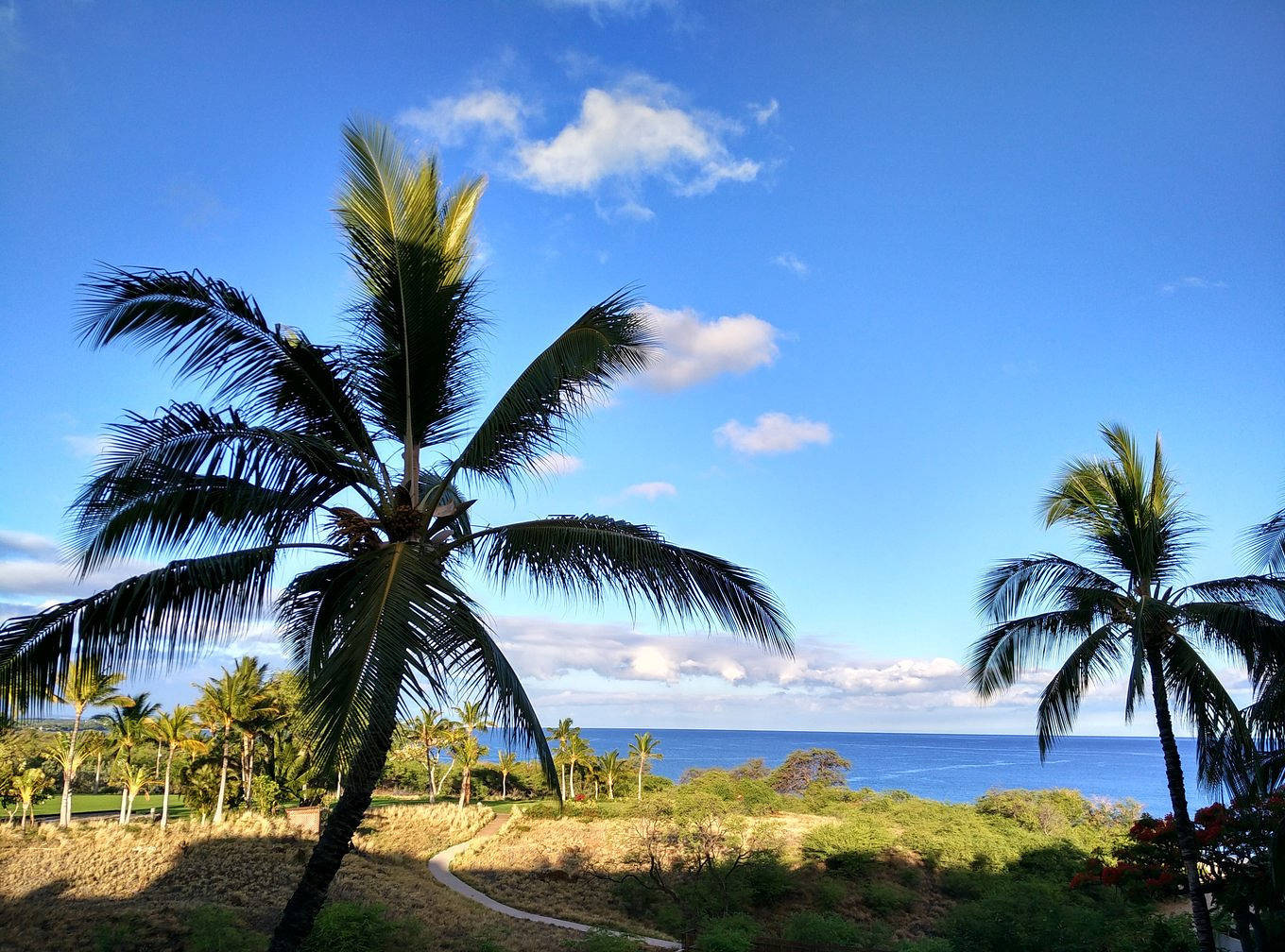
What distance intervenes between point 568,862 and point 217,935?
18857mm

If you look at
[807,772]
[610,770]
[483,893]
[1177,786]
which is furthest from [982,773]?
[1177,786]

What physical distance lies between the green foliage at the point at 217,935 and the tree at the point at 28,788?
67.6 ft

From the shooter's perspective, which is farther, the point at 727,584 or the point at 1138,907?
the point at 1138,907

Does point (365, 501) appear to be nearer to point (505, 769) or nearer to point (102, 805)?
point (102, 805)

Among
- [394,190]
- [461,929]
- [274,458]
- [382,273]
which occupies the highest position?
[394,190]

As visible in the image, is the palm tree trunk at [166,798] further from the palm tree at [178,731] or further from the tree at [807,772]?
the tree at [807,772]

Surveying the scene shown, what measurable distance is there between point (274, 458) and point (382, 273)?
1.70 metres

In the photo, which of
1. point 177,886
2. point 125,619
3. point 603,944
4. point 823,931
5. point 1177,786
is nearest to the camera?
point 125,619

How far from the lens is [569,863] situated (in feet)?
93.4

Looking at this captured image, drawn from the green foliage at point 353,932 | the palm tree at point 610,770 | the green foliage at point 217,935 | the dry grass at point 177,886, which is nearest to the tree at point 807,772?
the palm tree at point 610,770

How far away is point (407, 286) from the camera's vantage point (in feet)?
20.8

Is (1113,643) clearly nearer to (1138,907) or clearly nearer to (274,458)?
(274,458)

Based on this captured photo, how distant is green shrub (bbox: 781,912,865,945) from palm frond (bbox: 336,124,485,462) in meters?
16.4

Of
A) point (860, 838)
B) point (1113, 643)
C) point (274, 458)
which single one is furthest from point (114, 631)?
point (860, 838)
